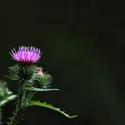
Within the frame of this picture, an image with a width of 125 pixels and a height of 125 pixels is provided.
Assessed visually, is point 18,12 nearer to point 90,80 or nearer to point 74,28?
point 74,28

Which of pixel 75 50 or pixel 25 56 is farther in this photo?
pixel 75 50

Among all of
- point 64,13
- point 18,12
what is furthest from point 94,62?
point 18,12

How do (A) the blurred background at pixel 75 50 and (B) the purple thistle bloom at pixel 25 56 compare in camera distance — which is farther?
(A) the blurred background at pixel 75 50

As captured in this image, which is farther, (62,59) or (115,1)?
(115,1)

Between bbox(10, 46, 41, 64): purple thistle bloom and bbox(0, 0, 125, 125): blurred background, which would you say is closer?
bbox(10, 46, 41, 64): purple thistle bloom

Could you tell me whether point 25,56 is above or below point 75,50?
above

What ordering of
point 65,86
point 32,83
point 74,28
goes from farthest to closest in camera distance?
point 74,28 < point 65,86 < point 32,83

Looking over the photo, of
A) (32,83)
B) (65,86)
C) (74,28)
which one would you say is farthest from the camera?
(74,28)

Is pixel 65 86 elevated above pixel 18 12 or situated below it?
below
